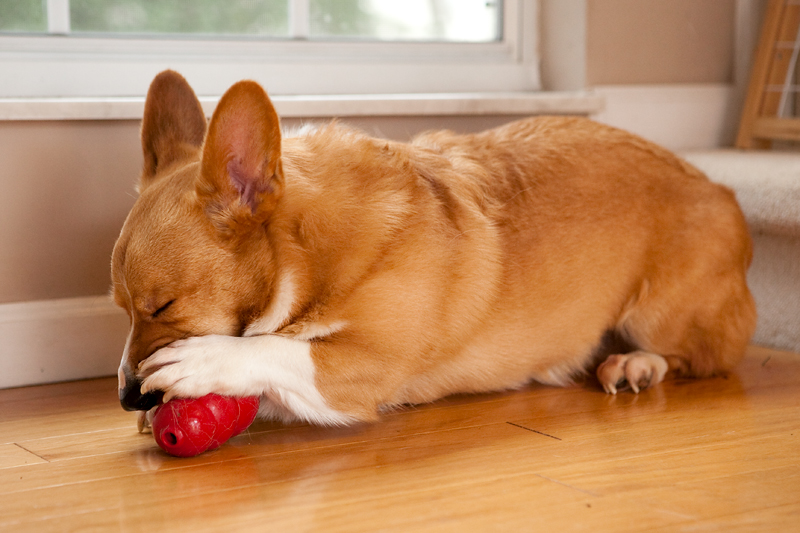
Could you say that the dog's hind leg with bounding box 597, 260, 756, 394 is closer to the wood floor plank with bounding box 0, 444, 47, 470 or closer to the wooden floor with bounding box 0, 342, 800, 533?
the wooden floor with bounding box 0, 342, 800, 533

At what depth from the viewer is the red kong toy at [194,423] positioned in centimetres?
166

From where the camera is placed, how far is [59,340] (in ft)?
7.87

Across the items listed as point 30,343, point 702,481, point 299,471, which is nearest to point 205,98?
point 30,343

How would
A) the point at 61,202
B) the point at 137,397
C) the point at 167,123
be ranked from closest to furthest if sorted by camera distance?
1. the point at 137,397
2. the point at 167,123
3. the point at 61,202

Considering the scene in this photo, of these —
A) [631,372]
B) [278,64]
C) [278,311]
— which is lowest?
[631,372]

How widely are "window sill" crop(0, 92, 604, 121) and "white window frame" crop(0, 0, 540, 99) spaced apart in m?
0.20

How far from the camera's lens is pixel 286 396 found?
1.78 meters

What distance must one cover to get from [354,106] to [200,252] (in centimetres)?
109

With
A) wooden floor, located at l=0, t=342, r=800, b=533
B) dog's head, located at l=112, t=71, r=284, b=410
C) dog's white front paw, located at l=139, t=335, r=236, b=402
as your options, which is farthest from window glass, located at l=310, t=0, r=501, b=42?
dog's white front paw, located at l=139, t=335, r=236, b=402

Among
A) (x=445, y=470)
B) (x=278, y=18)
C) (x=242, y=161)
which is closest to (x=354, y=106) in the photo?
(x=278, y=18)

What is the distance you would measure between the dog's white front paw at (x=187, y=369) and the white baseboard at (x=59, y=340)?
80 cm

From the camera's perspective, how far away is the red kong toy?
166cm

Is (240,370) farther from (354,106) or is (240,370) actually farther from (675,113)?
(675,113)

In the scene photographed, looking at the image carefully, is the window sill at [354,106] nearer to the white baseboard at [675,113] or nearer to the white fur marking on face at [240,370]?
the white baseboard at [675,113]
